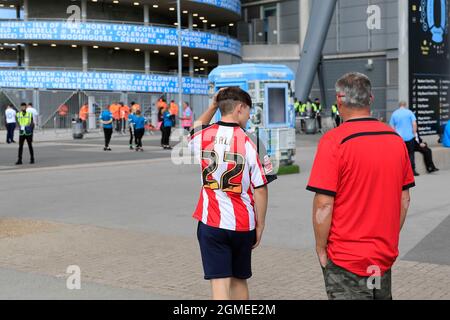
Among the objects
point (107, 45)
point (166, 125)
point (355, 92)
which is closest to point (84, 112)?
point (166, 125)

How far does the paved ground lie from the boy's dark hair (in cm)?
213

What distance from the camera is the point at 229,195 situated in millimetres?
4293

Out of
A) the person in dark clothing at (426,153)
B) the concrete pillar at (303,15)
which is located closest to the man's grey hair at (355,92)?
the person in dark clothing at (426,153)

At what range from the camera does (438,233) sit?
8.76m

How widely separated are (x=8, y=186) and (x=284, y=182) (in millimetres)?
6229

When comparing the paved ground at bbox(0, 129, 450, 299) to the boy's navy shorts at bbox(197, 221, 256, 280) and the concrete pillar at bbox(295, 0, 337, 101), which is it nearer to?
the boy's navy shorts at bbox(197, 221, 256, 280)

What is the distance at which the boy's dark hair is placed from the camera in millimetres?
4281

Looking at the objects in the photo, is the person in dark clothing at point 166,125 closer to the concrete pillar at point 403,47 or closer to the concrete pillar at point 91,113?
the concrete pillar at point 403,47

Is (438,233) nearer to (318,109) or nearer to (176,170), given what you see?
(176,170)

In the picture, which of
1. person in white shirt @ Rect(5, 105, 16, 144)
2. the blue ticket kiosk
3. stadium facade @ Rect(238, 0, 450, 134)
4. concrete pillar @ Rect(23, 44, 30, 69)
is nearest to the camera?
the blue ticket kiosk

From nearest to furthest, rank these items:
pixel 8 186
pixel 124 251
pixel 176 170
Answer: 1. pixel 124 251
2. pixel 8 186
3. pixel 176 170

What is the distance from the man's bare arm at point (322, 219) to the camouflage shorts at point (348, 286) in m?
0.08

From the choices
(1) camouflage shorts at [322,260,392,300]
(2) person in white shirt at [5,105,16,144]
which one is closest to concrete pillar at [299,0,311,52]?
(2) person in white shirt at [5,105,16,144]
